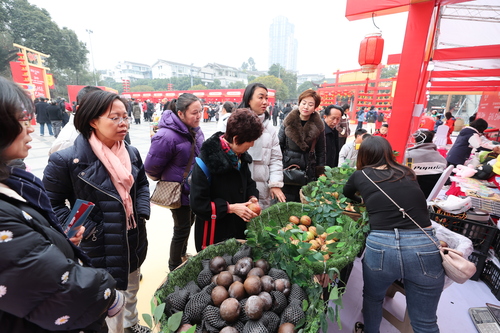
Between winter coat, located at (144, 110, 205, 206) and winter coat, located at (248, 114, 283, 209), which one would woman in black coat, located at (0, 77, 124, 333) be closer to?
winter coat, located at (144, 110, 205, 206)

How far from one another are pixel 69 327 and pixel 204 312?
46 cm

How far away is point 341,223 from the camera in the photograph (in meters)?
1.76

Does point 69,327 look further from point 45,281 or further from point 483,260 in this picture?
point 483,260

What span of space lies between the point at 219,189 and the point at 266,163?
791 millimetres

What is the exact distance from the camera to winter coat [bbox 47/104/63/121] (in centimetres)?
877

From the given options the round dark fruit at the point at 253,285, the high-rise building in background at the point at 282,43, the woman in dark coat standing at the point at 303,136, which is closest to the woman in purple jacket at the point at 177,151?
the woman in dark coat standing at the point at 303,136

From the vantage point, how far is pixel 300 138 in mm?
2691

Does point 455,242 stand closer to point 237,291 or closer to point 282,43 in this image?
point 237,291

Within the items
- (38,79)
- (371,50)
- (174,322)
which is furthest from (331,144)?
(38,79)

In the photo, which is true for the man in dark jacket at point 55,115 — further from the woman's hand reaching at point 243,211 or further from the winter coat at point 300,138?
the woman's hand reaching at point 243,211

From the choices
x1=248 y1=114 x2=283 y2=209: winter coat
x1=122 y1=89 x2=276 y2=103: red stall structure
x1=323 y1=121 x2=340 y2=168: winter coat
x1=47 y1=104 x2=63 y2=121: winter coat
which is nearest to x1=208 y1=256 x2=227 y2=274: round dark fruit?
x1=248 y1=114 x2=283 y2=209: winter coat

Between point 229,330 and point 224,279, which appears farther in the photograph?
point 224,279

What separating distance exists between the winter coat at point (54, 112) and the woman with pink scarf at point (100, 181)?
9902 millimetres

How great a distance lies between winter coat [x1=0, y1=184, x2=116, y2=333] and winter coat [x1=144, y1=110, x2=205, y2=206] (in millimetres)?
1272
